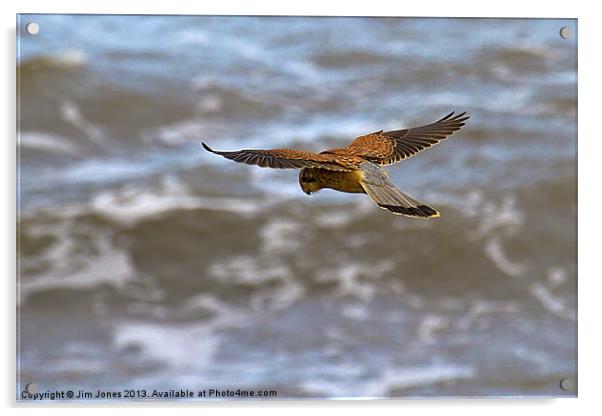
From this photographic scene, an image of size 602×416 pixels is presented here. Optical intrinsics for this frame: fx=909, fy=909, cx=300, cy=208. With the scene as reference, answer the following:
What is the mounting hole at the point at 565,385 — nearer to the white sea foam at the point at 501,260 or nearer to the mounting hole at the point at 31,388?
the white sea foam at the point at 501,260

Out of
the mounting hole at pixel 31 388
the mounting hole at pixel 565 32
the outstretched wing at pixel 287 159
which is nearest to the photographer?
the outstretched wing at pixel 287 159

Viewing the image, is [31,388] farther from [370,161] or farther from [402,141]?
[402,141]

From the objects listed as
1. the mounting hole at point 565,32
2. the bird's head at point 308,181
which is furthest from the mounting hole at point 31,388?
the mounting hole at point 565,32

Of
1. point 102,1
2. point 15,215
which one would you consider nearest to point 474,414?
point 15,215

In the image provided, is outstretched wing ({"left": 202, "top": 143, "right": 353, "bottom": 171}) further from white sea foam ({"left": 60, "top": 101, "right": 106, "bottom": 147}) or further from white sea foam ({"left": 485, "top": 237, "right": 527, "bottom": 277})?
white sea foam ({"left": 485, "top": 237, "right": 527, "bottom": 277})

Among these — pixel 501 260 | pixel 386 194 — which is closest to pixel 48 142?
pixel 386 194

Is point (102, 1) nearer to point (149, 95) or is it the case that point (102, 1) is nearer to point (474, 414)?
point (149, 95)
